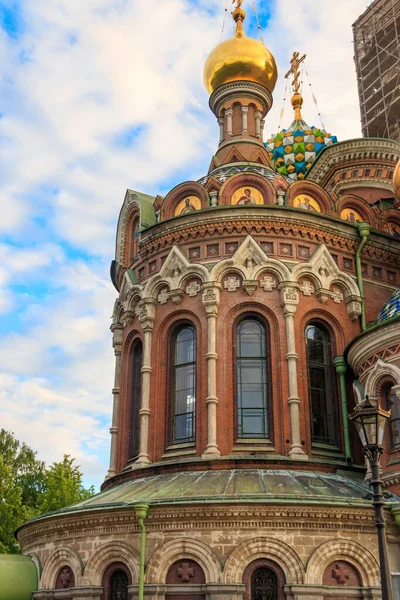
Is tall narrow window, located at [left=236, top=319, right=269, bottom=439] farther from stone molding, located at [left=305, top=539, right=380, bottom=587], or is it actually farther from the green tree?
the green tree

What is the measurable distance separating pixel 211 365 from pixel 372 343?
10.5ft

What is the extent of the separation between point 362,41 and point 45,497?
24.4m

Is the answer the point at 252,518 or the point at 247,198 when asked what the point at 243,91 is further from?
the point at 252,518

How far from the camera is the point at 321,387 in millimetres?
15180

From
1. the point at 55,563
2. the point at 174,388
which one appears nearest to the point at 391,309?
the point at 174,388

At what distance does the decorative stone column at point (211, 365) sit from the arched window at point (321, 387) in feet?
6.78

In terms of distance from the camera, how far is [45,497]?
27891 mm

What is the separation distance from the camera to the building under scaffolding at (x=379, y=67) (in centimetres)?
3023

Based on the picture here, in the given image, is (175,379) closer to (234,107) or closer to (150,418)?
(150,418)

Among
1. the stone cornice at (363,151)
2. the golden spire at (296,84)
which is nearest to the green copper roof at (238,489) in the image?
the stone cornice at (363,151)

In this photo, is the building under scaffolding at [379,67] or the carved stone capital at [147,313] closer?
the carved stone capital at [147,313]

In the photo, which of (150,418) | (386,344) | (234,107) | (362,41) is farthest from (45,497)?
(362,41)

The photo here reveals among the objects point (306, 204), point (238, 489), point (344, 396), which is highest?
point (306, 204)

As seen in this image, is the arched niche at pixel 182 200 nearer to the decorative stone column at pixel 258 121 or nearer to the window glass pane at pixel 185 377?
the window glass pane at pixel 185 377
